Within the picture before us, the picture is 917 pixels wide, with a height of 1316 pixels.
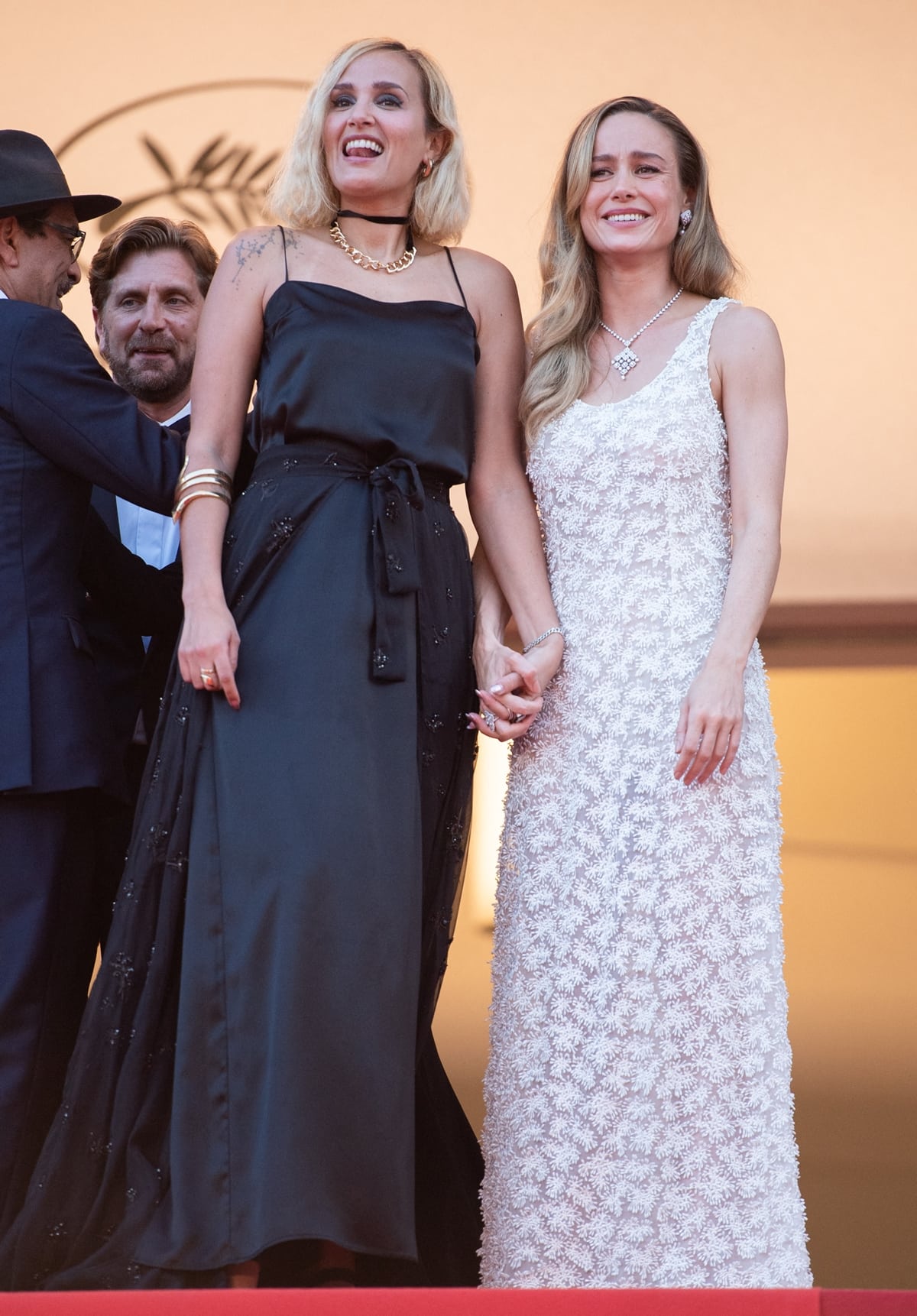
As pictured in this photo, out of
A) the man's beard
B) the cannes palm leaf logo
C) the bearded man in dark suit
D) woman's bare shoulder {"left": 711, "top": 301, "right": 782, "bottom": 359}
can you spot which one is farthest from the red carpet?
the cannes palm leaf logo

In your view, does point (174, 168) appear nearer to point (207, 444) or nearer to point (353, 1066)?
point (207, 444)

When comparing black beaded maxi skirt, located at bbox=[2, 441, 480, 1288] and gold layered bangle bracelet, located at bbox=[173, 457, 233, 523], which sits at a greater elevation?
gold layered bangle bracelet, located at bbox=[173, 457, 233, 523]

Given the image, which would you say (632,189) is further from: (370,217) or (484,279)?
(370,217)

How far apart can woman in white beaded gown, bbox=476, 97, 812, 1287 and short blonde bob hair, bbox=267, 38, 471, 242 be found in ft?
0.60

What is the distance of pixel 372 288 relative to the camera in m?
2.46

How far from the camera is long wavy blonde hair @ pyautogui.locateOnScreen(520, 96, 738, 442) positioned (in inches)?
101

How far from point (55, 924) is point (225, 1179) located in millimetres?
495

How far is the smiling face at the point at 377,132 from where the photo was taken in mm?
2480

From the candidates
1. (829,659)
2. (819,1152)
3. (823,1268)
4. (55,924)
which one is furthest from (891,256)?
(55,924)

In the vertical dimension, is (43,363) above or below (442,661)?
above

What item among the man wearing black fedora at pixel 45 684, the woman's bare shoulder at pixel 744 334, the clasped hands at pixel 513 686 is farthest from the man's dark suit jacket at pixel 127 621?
the woman's bare shoulder at pixel 744 334

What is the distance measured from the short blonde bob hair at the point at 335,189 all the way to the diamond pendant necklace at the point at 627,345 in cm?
28

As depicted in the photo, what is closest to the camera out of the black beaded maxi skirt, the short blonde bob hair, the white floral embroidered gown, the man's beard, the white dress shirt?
the black beaded maxi skirt

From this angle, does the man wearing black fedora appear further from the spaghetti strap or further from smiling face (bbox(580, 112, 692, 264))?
smiling face (bbox(580, 112, 692, 264))
